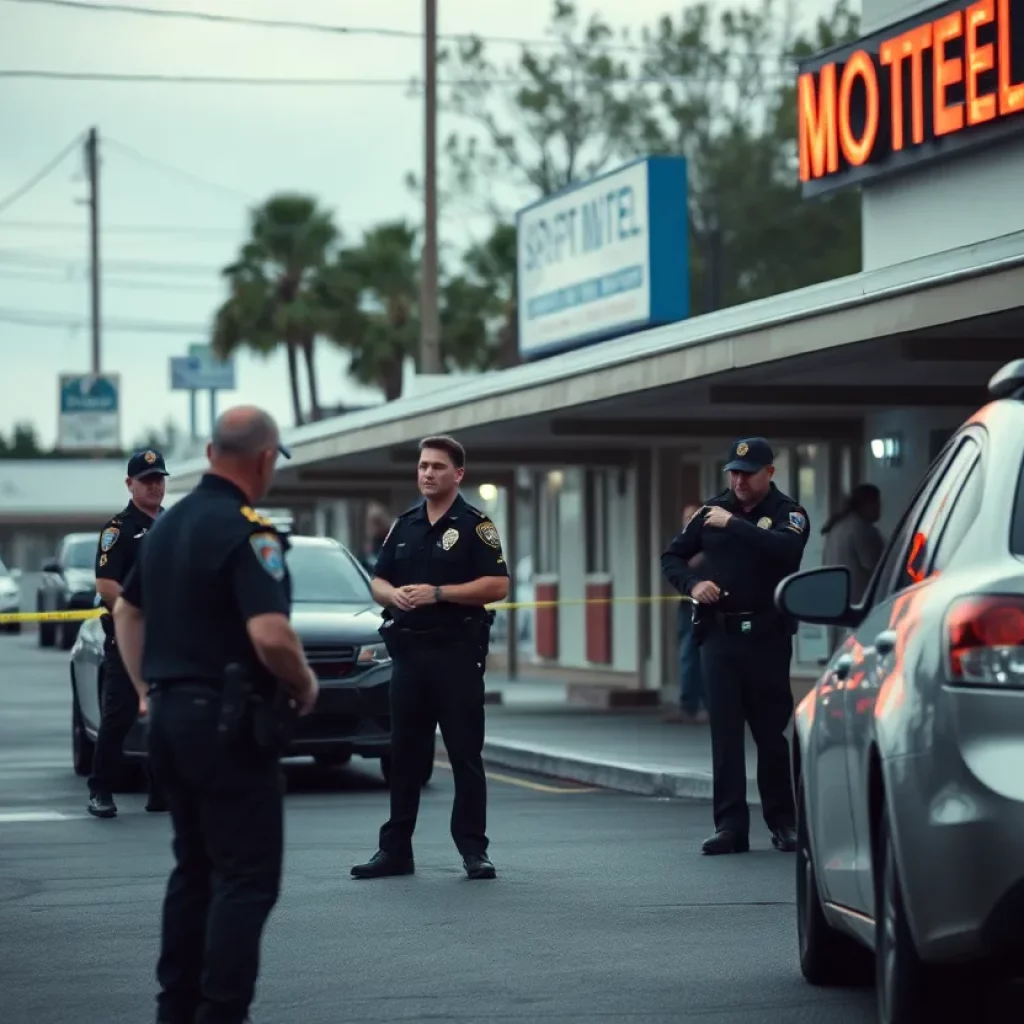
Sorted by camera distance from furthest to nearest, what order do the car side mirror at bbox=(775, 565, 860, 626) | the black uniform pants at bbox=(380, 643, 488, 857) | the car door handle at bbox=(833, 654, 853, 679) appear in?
the black uniform pants at bbox=(380, 643, 488, 857), the car side mirror at bbox=(775, 565, 860, 626), the car door handle at bbox=(833, 654, 853, 679)

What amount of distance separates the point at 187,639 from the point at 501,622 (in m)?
41.2

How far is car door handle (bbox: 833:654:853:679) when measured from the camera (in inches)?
270

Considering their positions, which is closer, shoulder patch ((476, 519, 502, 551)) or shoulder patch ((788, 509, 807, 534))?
shoulder patch ((476, 519, 502, 551))

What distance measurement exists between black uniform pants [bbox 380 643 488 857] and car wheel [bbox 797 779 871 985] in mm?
3200

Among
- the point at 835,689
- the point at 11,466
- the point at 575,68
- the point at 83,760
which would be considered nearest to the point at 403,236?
the point at 575,68

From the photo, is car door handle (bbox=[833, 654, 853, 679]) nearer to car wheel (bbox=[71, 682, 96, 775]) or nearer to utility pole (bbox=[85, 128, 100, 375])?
car wheel (bbox=[71, 682, 96, 775])

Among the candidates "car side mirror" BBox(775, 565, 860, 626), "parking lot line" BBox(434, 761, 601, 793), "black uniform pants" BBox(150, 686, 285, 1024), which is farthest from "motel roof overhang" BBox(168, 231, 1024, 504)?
"black uniform pants" BBox(150, 686, 285, 1024)

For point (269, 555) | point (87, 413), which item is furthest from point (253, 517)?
point (87, 413)

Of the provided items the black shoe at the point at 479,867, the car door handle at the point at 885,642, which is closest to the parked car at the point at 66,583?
the black shoe at the point at 479,867

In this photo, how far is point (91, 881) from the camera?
36.6 feet

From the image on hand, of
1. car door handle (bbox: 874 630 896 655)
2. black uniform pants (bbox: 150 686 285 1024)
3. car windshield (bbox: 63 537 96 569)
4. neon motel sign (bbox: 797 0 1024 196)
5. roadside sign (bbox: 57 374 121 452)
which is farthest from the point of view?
roadside sign (bbox: 57 374 121 452)

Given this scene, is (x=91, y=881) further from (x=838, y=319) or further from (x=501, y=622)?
(x=501, y=622)

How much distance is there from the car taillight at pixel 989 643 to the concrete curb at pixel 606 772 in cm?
918

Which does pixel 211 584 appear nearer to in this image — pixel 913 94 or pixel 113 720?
pixel 113 720
